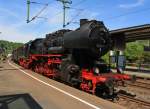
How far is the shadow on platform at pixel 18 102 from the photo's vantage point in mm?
11298

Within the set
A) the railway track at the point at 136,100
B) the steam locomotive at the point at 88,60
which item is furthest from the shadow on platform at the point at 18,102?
the railway track at the point at 136,100

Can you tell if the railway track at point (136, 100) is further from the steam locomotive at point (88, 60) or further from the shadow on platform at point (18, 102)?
the shadow on platform at point (18, 102)

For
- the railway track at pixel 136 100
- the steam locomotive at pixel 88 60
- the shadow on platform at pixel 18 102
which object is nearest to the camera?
the shadow on platform at pixel 18 102

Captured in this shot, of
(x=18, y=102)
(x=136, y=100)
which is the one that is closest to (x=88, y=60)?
(x=136, y=100)

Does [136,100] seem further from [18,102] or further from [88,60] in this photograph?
[18,102]

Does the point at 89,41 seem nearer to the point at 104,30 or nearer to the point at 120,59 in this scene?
the point at 104,30

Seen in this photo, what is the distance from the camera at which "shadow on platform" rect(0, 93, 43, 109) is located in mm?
11298

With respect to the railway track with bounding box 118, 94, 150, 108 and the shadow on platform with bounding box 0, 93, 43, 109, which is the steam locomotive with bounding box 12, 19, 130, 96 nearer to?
the railway track with bounding box 118, 94, 150, 108

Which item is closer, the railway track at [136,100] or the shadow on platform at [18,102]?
the shadow on platform at [18,102]

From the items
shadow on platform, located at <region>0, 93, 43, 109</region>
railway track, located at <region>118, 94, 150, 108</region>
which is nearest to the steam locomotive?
railway track, located at <region>118, 94, 150, 108</region>

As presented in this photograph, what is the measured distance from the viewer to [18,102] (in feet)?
39.9

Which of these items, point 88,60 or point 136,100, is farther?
point 88,60

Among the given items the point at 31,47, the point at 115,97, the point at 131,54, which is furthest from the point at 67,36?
the point at 131,54

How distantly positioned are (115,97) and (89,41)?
3.16 metres
